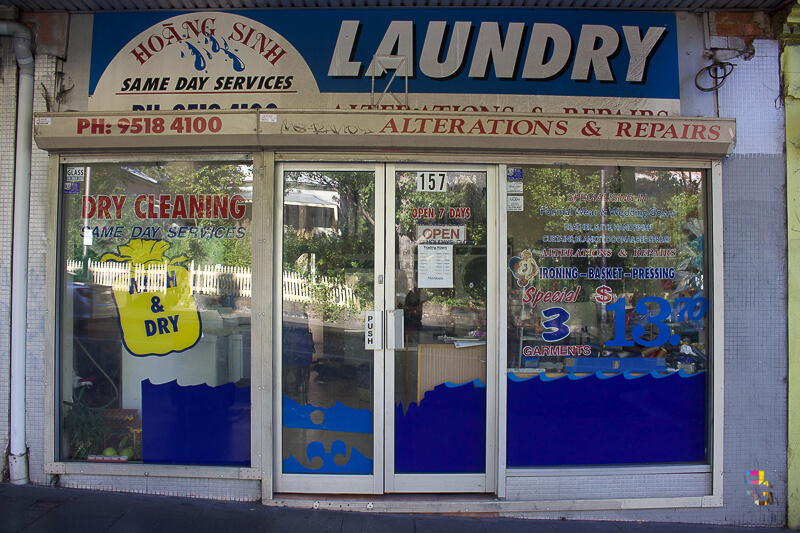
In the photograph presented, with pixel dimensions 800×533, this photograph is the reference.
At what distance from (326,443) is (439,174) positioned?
2367 mm

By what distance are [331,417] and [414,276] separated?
4.36 ft

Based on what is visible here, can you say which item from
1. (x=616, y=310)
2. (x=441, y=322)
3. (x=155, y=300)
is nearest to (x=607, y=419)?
(x=616, y=310)

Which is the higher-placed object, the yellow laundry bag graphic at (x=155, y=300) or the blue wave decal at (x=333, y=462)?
the yellow laundry bag graphic at (x=155, y=300)

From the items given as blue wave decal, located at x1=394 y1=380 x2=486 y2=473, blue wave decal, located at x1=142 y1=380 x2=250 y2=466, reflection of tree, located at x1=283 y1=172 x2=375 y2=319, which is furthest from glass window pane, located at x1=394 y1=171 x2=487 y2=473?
blue wave decal, located at x1=142 y1=380 x2=250 y2=466

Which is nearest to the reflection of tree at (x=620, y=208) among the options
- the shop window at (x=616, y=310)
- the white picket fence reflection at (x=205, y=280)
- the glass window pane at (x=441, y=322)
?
the shop window at (x=616, y=310)

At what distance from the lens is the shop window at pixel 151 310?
143 inches

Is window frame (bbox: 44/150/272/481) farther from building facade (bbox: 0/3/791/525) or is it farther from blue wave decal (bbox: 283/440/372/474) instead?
blue wave decal (bbox: 283/440/372/474)

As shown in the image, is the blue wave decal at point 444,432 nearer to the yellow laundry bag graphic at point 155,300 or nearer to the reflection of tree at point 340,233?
the reflection of tree at point 340,233

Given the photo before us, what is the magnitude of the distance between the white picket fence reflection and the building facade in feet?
0.07

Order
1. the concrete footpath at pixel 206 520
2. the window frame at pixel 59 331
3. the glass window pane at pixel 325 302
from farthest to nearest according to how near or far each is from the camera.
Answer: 1. the glass window pane at pixel 325 302
2. the window frame at pixel 59 331
3. the concrete footpath at pixel 206 520

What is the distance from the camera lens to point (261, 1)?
3.64m

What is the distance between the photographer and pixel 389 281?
11.7 feet

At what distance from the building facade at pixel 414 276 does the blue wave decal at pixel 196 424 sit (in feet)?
0.06

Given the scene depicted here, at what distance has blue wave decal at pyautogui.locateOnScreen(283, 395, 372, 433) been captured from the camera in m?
3.58
